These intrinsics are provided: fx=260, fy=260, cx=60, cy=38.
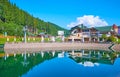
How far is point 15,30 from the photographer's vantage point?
63.5 m

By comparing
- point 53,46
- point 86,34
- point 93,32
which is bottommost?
point 53,46

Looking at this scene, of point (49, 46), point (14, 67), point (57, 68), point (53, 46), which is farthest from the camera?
point (53, 46)

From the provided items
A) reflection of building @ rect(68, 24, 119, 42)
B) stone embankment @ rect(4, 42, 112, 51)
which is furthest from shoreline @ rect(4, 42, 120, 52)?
reflection of building @ rect(68, 24, 119, 42)

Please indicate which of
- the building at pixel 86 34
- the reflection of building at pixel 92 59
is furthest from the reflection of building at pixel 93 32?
the reflection of building at pixel 92 59

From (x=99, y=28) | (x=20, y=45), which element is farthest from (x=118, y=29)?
(x=20, y=45)

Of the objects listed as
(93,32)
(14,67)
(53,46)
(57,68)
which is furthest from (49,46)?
(93,32)

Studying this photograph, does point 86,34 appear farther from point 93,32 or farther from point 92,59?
point 92,59

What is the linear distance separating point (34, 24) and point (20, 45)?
150 ft

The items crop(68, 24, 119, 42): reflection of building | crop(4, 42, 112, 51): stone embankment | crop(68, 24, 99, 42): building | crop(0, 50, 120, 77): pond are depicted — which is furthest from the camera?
crop(68, 24, 99, 42): building

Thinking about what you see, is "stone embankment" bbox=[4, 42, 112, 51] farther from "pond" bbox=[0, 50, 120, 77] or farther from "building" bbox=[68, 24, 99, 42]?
"building" bbox=[68, 24, 99, 42]

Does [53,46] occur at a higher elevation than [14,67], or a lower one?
higher

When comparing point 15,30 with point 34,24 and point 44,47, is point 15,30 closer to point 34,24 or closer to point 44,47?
point 44,47

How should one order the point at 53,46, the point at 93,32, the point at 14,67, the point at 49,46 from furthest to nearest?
1. the point at 93,32
2. the point at 53,46
3. the point at 49,46
4. the point at 14,67

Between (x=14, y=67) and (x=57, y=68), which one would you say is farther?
(x=14, y=67)
